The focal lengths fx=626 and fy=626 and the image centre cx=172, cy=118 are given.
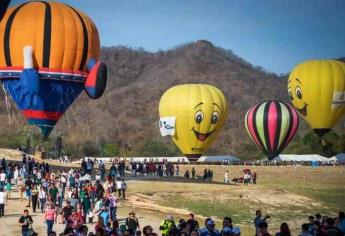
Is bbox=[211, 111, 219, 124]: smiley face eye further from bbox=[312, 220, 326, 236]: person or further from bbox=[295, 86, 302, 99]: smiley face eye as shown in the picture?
bbox=[312, 220, 326, 236]: person

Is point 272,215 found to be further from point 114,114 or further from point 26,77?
point 114,114

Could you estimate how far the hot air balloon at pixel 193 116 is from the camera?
55969 mm

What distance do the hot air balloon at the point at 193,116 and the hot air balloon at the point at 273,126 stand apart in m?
7.01

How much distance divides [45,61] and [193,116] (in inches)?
869

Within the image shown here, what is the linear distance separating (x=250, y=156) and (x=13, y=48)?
82835 mm

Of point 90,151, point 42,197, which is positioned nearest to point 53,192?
point 42,197

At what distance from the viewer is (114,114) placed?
168750 millimetres

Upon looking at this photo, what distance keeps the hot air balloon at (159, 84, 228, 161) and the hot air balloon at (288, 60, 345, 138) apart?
9026 mm

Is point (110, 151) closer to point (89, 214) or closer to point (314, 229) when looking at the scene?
point (89, 214)

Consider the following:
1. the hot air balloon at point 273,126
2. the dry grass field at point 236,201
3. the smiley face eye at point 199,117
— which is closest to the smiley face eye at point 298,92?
the hot air balloon at point 273,126

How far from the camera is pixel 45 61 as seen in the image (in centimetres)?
3584

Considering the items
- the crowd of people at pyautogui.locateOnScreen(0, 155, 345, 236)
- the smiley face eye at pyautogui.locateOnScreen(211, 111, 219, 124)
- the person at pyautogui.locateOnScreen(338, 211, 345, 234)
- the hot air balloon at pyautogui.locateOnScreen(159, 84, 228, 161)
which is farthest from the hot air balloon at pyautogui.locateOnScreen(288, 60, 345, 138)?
the person at pyautogui.locateOnScreen(338, 211, 345, 234)

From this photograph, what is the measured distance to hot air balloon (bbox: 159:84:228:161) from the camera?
184ft

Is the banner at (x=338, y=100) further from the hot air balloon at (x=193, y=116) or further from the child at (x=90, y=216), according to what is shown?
the child at (x=90, y=216)
